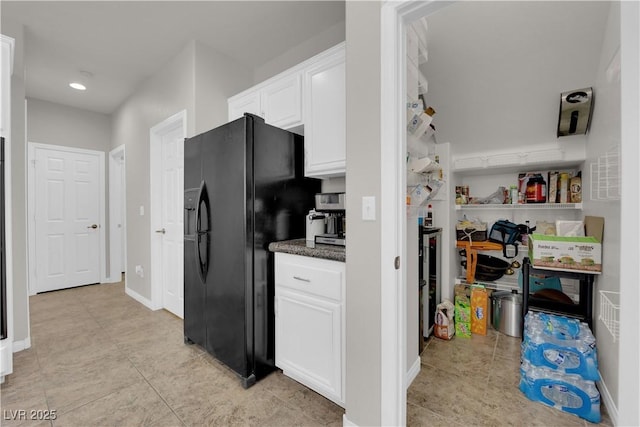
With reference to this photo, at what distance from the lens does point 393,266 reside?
125 centimetres

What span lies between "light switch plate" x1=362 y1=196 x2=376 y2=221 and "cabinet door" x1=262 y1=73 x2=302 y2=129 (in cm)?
121

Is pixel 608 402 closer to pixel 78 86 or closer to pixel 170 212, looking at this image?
pixel 170 212

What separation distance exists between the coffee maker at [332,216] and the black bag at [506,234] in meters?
2.04

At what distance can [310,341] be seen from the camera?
1.71 metres

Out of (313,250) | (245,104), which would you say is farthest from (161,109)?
(313,250)

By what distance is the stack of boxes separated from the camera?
1616 millimetres

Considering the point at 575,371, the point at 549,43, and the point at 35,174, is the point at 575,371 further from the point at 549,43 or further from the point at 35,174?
the point at 35,174

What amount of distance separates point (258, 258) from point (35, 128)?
455 cm

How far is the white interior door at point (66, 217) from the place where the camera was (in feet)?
13.3

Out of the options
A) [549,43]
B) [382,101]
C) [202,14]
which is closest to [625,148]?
[382,101]

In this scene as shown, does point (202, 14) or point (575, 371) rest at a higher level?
point (202, 14)

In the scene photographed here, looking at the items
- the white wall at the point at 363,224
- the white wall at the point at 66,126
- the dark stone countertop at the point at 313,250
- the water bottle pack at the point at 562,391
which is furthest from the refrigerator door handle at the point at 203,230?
the white wall at the point at 66,126

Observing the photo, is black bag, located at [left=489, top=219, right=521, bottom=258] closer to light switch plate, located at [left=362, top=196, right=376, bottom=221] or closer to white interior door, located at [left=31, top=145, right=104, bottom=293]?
light switch plate, located at [left=362, top=196, right=376, bottom=221]

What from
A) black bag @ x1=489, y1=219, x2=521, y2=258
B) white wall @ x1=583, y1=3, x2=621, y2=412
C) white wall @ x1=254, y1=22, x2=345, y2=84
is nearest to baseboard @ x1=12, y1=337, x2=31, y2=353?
white wall @ x1=254, y1=22, x2=345, y2=84
